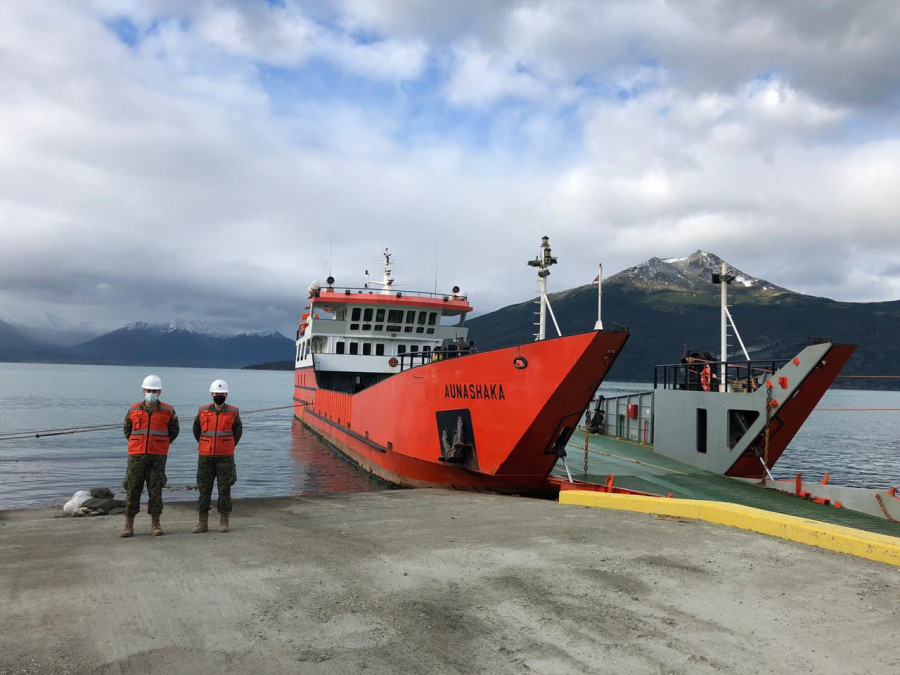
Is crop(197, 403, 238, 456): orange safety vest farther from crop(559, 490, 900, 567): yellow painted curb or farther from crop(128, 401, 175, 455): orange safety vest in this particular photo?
crop(559, 490, 900, 567): yellow painted curb

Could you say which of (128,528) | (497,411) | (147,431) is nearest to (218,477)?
(147,431)

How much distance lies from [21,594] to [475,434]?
7782 millimetres

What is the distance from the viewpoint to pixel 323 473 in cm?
2095

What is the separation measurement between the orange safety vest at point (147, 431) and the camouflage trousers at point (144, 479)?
8 centimetres

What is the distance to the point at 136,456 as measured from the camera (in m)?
6.80

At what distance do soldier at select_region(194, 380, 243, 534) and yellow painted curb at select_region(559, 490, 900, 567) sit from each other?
5.07m

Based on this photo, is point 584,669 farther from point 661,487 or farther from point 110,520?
point 661,487

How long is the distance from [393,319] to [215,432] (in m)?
16.2

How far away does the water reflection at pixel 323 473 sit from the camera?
1789cm

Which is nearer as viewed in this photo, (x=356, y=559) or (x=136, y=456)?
(x=356, y=559)

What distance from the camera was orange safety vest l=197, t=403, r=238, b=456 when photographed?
713 centimetres

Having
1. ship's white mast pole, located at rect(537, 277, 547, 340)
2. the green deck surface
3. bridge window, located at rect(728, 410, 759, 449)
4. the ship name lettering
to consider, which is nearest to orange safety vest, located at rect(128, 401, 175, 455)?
the ship name lettering

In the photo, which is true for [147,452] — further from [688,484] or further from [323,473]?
[323,473]

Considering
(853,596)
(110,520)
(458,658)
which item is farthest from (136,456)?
(853,596)
